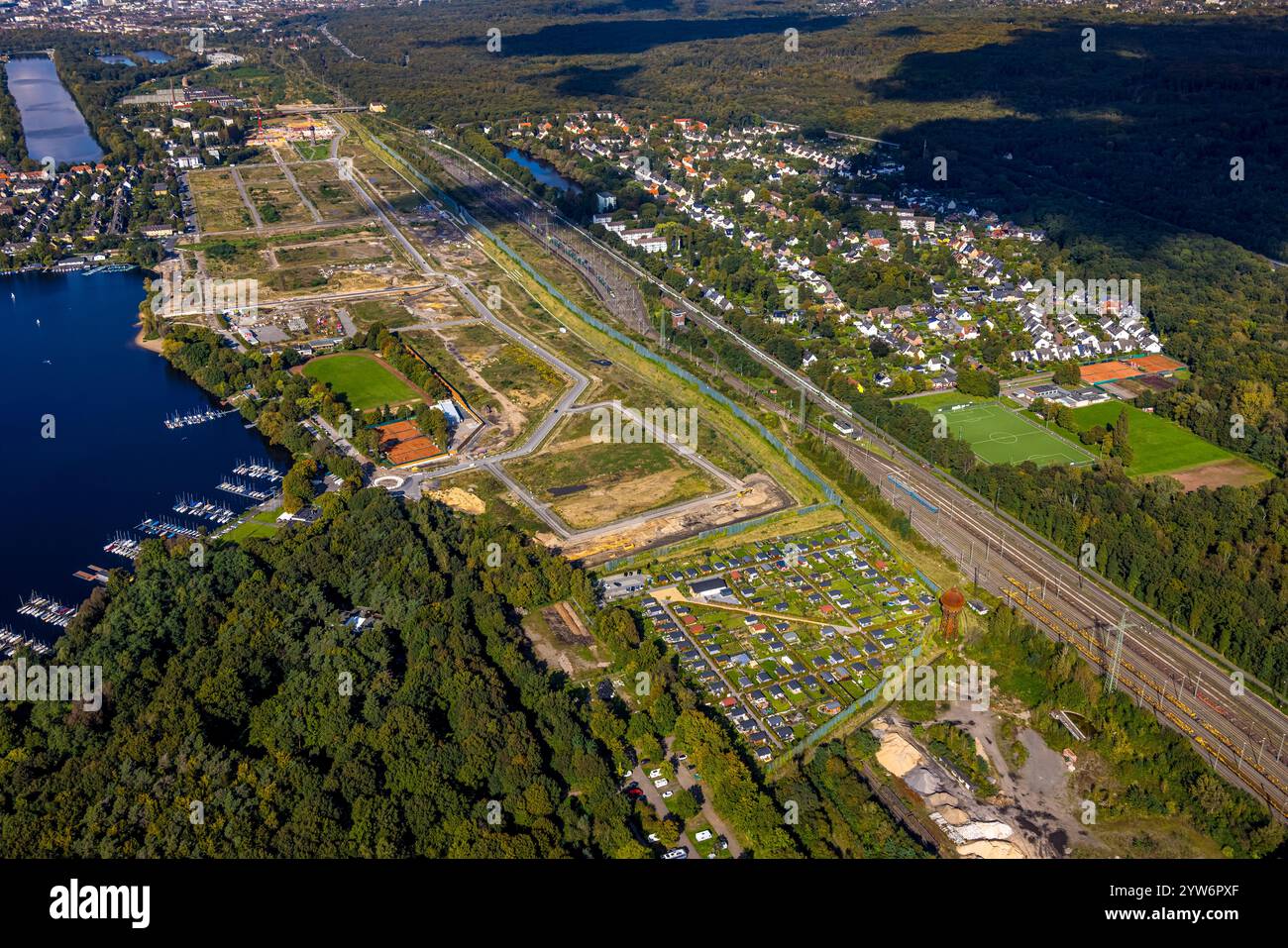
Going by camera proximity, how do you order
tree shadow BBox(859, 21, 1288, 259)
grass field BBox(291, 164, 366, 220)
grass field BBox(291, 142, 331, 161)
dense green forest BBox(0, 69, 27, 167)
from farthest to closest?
grass field BBox(291, 142, 331, 161) → dense green forest BBox(0, 69, 27, 167) → grass field BBox(291, 164, 366, 220) → tree shadow BBox(859, 21, 1288, 259)

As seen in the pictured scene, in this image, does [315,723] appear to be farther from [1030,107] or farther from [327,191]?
[1030,107]

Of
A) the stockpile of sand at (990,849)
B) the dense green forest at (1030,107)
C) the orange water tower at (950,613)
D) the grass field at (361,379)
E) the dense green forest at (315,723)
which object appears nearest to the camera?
the dense green forest at (315,723)

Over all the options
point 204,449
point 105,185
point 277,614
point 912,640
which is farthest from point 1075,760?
point 105,185

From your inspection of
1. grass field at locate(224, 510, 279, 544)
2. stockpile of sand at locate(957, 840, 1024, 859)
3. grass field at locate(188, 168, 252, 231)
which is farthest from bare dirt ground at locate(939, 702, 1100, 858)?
grass field at locate(188, 168, 252, 231)

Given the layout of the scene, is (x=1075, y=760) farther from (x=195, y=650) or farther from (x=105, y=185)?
(x=105, y=185)

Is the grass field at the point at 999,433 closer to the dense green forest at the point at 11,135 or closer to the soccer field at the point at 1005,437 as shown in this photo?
the soccer field at the point at 1005,437

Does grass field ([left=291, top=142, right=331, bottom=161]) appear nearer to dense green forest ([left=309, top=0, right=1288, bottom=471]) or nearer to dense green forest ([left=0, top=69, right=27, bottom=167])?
dense green forest ([left=309, top=0, right=1288, bottom=471])

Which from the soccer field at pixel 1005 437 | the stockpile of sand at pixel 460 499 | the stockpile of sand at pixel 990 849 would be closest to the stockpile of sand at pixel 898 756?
the stockpile of sand at pixel 990 849

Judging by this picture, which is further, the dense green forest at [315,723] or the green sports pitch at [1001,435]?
the green sports pitch at [1001,435]

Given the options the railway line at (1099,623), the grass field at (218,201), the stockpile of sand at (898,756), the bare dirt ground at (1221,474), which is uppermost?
the grass field at (218,201)
